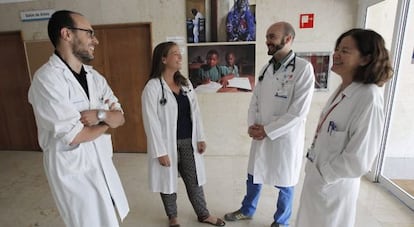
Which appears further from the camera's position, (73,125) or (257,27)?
(257,27)

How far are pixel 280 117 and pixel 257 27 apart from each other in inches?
71.4

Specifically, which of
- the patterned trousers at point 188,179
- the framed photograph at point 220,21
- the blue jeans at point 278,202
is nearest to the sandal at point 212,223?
the patterned trousers at point 188,179

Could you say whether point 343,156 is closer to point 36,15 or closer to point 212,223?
point 212,223

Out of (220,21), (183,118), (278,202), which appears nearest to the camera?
(183,118)

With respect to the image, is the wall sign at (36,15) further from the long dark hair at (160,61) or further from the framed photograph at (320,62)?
the framed photograph at (320,62)

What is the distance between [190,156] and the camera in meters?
1.84

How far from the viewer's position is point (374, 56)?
1083 mm

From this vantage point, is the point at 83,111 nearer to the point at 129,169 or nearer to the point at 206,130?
the point at 129,169

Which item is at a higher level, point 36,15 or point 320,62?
point 36,15

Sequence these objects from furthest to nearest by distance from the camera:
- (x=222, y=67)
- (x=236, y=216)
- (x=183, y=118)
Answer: (x=222, y=67)
(x=236, y=216)
(x=183, y=118)

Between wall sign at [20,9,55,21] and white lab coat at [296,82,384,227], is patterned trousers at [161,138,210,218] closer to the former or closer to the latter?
white lab coat at [296,82,384,227]

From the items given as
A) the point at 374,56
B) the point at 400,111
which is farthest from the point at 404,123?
the point at 374,56

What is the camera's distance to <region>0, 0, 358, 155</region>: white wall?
117 inches

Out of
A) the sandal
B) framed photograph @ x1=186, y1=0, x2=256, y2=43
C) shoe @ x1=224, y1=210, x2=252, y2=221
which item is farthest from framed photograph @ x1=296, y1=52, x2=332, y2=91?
the sandal
